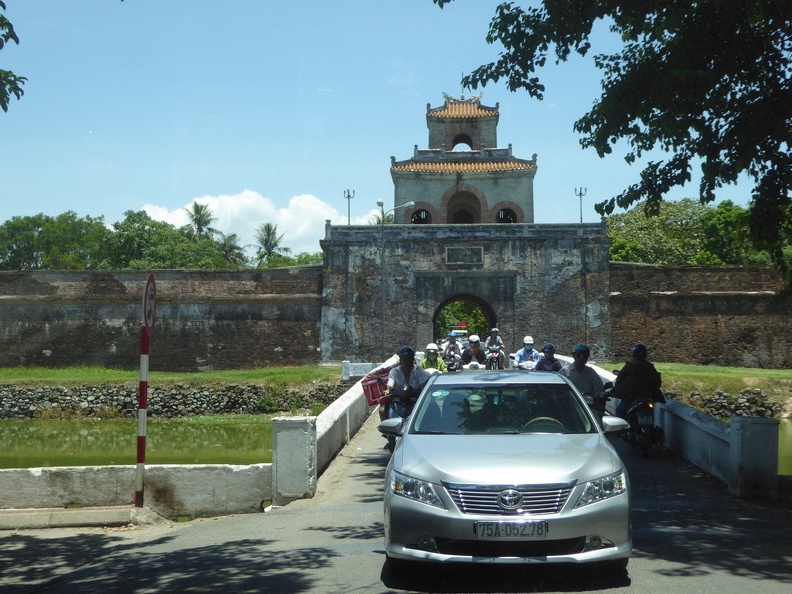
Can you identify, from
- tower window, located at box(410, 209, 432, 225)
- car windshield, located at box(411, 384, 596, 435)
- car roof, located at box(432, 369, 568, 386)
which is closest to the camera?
car windshield, located at box(411, 384, 596, 435)

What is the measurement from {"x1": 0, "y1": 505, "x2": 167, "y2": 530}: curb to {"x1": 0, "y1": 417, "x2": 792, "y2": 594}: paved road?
152mm

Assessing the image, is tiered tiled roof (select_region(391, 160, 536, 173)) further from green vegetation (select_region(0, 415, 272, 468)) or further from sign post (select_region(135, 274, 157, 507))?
sign post (select_region(135, 274, 157, 507))

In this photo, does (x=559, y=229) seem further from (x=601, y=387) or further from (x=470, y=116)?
(x=601, y=387)

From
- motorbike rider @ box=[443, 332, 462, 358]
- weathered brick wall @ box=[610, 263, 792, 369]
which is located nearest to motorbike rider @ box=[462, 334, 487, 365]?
motorbike rider @ box=[443, 332, 462, 358]

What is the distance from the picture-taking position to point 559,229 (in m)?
32.8

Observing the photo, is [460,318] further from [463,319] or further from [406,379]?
[406,379]

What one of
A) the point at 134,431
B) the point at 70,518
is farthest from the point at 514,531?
the point at 134,431

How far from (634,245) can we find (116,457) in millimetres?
36707

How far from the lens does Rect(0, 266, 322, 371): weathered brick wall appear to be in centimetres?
3372

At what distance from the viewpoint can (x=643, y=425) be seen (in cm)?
1089

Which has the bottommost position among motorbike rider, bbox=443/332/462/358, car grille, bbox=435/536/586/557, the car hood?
car grille, bbox=435/536/586/557

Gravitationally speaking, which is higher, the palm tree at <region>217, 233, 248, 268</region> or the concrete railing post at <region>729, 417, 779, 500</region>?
the palm tree at <region>217, 233, 248, 268</region>

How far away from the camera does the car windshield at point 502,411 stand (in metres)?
6.16

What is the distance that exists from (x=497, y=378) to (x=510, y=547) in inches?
74.4
